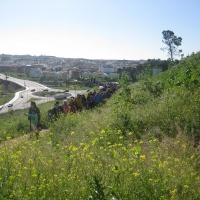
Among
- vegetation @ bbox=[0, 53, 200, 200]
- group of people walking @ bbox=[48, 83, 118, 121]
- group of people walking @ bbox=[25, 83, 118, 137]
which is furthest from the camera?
group of people walking @ bbox=[48, 83, 118, 121]

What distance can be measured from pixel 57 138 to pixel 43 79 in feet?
318

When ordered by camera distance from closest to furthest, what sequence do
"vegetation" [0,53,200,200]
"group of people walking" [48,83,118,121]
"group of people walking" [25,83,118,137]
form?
"vegetation" [0,53,200,200]
"group of people walking" [25,83,118,137]
"group of people walking" [48,83,118,121]

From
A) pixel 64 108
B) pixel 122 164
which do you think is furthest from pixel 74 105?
pixel 122 164

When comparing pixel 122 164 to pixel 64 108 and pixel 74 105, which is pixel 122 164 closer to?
pixel 64 108

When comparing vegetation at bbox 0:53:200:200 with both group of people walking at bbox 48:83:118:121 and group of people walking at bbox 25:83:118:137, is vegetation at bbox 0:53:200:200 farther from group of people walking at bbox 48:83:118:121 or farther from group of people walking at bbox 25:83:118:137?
group of people walking at bbox 48:83:118:121

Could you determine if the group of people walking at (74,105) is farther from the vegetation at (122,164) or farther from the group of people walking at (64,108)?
the vegetation at (122,164)

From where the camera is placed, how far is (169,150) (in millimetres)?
5469

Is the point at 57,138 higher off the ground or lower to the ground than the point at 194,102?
lower

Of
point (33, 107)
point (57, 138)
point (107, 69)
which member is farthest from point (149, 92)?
point (107, 69)

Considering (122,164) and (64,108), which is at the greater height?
(122,164)

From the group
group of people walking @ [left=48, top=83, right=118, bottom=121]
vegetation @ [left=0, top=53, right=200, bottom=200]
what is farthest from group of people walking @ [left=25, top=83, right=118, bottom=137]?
vegetation @ [left=0, top=53, right=200, bottom=200]

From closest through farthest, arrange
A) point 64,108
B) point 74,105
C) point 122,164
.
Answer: point 122,164, point 64,108, point 74,105

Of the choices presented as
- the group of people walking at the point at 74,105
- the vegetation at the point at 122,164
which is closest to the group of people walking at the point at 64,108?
the group of people walking at the point at 74,105

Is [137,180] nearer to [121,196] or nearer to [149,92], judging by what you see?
[121,196]
